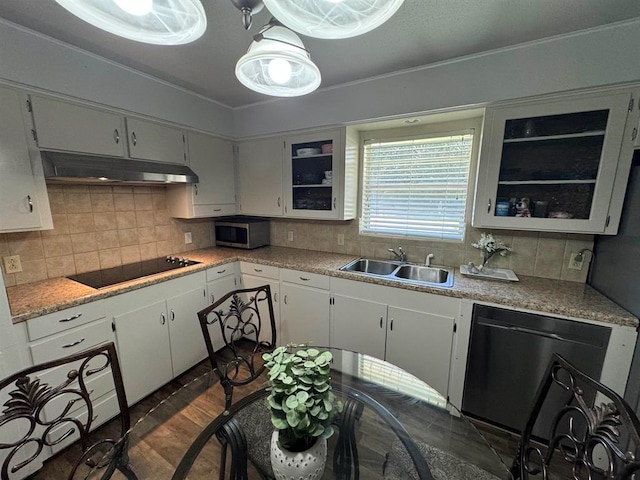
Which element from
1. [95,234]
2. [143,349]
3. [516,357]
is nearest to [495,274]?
[516,357]

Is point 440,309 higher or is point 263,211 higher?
point 263,211

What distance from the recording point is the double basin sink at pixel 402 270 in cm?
219

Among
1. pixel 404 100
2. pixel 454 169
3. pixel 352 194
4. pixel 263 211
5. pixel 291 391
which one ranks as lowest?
pixel 291 391

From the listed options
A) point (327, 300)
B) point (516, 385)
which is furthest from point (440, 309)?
point (327, 300)

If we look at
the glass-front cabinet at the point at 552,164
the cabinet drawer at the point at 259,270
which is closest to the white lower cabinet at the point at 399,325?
the cabinet drawer at the point at 259,270

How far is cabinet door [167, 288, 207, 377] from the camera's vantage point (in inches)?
84.3

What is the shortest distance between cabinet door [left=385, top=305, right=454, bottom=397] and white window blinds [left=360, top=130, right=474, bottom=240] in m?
0.81

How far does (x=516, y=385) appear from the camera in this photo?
1.65 meters

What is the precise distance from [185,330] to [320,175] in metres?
1.80

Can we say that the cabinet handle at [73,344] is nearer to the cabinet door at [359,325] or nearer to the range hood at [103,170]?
the range hood at [103,170]

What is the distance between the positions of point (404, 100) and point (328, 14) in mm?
1501

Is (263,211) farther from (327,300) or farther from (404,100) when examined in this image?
(404,100)

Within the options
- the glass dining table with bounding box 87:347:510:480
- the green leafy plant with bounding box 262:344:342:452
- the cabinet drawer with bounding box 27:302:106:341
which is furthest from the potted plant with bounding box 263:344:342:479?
the cabinet drawer with bounding box 27:302:106:341

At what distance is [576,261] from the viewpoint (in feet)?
6.19
